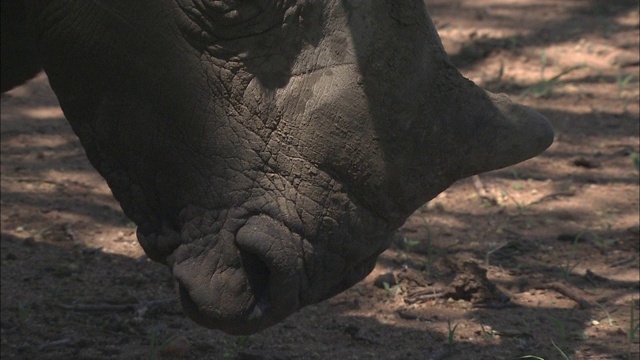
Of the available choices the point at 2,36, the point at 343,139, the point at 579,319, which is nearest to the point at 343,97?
the point at 343,139

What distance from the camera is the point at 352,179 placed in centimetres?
240

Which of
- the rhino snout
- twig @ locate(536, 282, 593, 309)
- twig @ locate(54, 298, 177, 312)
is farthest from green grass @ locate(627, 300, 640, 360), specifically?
twig @ locate(54, 298, 177, 312)

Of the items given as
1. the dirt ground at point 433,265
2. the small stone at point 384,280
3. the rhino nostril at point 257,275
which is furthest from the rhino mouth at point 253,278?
the small stone at point 384,280

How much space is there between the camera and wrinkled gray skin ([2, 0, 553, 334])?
2.35m

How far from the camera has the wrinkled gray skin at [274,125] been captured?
2346 millimetres

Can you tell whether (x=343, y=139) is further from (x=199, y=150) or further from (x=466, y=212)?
(x=466, y=212)

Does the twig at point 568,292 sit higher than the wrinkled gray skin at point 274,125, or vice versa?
the wrinkled gray skin at point 274,125

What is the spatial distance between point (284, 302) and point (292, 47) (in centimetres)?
58

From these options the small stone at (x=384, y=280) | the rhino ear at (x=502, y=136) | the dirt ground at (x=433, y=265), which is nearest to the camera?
the rhino ear at (x=502, y=136)

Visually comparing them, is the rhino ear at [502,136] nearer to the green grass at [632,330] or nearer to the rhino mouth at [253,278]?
the rhino mouth at [253,278]

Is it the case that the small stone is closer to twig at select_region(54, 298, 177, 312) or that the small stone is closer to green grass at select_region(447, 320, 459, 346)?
green grass at select_region(447, 320, 459, 346)

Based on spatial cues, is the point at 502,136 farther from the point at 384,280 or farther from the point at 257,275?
the point at 384,280

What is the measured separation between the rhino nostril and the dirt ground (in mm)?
819

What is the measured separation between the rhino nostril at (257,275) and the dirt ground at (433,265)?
2.69 feet
